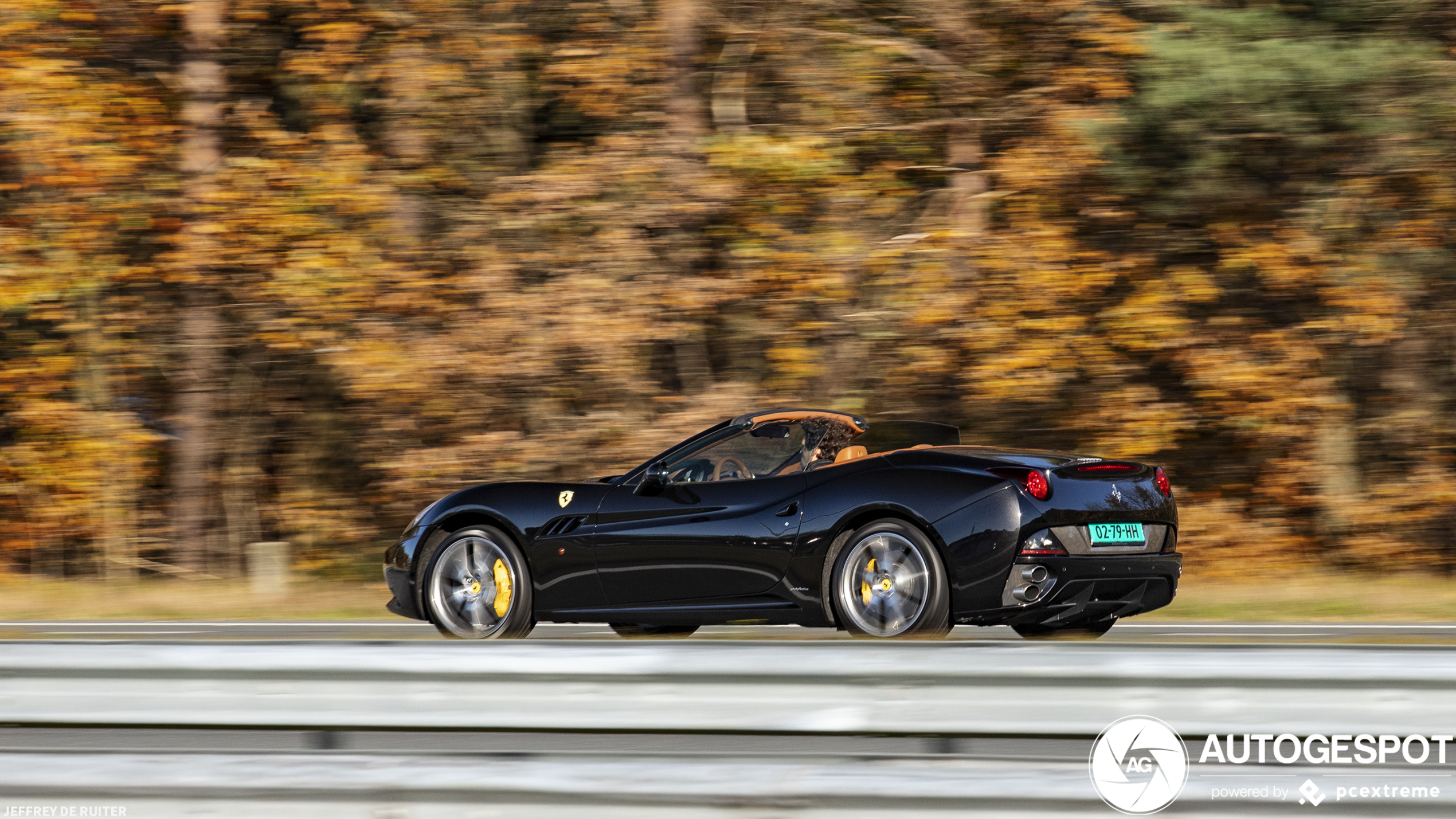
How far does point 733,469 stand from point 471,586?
1468mm

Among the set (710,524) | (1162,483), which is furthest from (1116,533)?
(710,524)

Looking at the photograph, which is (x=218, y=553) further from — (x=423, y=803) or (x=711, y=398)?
(x=423, y=803)

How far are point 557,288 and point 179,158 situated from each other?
440 centimetres

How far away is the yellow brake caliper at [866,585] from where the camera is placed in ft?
23.3

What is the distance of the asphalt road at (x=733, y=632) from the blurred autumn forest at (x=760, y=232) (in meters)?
5.04

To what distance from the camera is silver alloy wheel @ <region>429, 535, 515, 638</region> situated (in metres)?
8.16

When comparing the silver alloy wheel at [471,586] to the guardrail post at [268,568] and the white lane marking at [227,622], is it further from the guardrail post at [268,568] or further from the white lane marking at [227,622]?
the guardrail post at [268,568]

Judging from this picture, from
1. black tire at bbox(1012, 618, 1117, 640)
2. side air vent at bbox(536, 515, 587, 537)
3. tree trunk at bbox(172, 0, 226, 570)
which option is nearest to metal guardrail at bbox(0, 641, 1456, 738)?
side air vent at bbox(536, 515, 587, 537)

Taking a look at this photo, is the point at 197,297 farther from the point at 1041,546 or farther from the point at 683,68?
the point at 1041,546

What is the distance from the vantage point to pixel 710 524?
296 inches

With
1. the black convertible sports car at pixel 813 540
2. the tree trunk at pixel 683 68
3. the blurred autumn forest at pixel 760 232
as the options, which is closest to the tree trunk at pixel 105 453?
the blurred autumn forest at pixel 760 232

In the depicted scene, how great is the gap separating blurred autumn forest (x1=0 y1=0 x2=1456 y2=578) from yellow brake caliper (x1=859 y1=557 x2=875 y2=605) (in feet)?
26.8

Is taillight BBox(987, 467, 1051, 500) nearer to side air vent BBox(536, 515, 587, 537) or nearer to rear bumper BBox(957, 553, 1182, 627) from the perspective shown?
rear bumper BBox(957, 553, 1182, 627)

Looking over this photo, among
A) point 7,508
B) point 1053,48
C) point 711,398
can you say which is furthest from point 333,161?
point 1053,48
